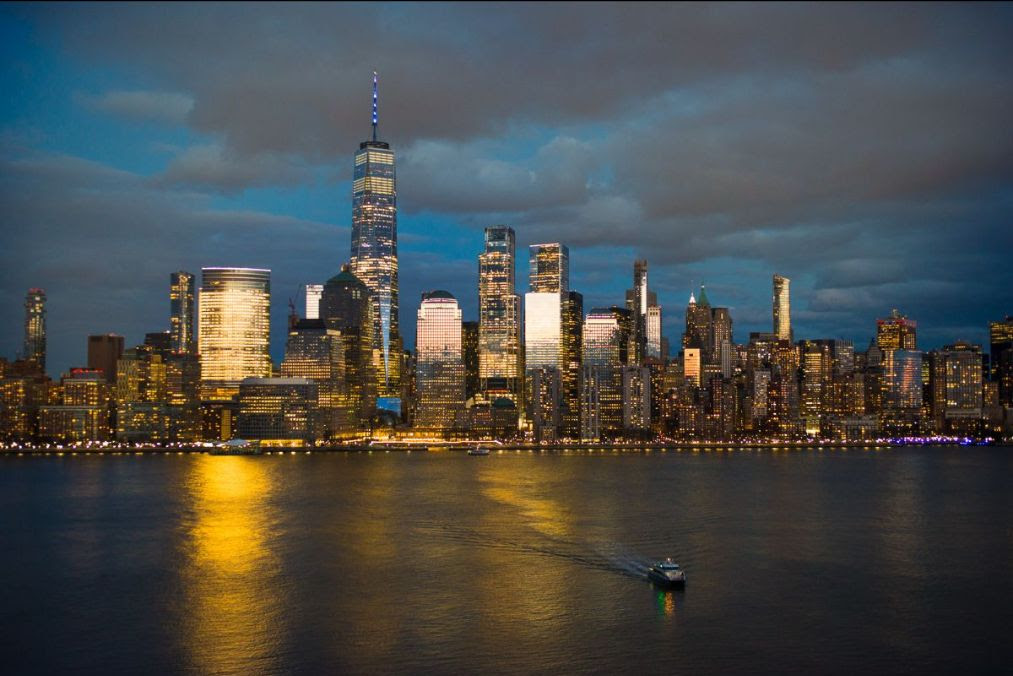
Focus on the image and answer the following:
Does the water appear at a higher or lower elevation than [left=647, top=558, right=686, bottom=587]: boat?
lower

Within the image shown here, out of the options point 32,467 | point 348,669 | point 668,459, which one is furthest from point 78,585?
point 668,459

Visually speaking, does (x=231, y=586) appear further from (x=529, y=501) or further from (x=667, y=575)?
(x=529, y=501)

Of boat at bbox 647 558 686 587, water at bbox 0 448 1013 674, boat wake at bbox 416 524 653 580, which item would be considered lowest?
water at bbox 0 448 1013 674

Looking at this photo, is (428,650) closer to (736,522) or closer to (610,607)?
(610,607)

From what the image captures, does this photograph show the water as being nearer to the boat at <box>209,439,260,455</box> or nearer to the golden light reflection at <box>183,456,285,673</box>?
the golden light reflection at <box>183,456,285,673</box>

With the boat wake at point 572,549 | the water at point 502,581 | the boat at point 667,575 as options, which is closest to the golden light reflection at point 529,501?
the water at point 502,581

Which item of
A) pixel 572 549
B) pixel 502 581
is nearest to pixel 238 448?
pixel 572 549

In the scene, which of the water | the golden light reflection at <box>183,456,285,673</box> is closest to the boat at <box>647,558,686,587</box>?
the water
